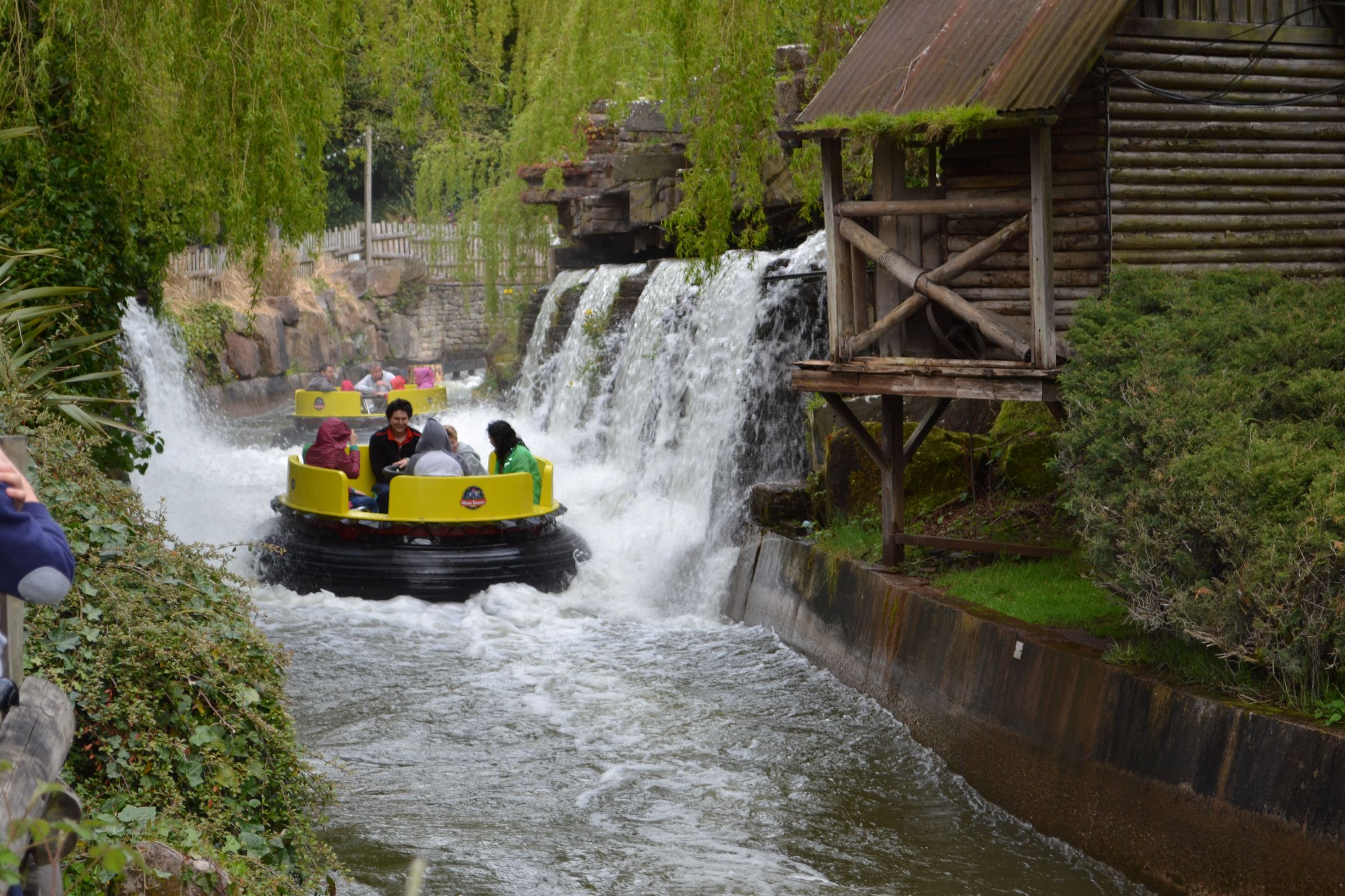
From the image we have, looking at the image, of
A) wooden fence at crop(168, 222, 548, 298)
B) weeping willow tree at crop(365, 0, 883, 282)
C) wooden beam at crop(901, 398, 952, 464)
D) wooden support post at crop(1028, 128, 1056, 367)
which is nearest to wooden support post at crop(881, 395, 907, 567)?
wooden beam at crop(901, 398, 952, 464)

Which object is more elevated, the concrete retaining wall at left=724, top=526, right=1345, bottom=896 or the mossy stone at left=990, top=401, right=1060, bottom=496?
the mossy stone at left=990, top=401, right=1060, bottom=496

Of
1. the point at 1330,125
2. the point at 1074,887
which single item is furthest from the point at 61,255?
the point at 1330,125

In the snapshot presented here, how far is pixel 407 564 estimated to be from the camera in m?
11.4

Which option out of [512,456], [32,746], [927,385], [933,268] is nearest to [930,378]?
[927,385]

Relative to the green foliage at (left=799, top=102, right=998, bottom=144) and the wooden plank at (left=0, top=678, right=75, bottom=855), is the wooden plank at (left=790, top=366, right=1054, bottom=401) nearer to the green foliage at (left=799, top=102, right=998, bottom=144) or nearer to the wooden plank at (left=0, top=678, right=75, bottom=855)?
the green foliage at (left=799, top=102, right=998, bottom=144)

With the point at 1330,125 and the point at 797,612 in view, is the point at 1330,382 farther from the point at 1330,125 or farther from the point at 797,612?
the point at 797,612

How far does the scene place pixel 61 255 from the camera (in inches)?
331

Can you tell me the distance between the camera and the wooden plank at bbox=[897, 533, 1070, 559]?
27.3 ft

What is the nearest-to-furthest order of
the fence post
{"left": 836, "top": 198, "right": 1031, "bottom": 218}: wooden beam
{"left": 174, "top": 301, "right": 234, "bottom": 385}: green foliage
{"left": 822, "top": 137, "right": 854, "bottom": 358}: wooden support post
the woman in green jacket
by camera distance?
the fence post, {"left": 836, "top": 198, "right": 1031, "bottom": 218}: wooden beam, {"left": 822, "top": 137, "right": 854, "bottom": 358}: wooden support post, the woman in green jacket, {"left": 174, "top": 301, "right": 234, "bottom": 385}: green foliage

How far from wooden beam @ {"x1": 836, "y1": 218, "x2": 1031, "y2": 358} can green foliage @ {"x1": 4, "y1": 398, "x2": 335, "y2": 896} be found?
4210 millimetres

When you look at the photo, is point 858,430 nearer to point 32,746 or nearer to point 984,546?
point 984,546

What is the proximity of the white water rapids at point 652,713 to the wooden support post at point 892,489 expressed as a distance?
0.95 meters

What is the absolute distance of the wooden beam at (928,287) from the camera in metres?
7.69

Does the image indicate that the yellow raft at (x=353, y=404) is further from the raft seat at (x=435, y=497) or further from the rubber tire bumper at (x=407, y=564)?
the rubber tire bumper at (x=407, y=564)
